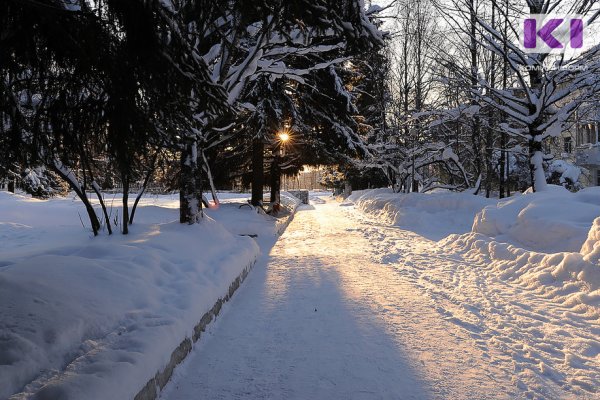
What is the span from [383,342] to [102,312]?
2596mm

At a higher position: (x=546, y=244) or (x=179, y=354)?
(x=546, y=244)

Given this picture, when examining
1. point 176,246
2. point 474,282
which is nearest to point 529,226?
point 474,282

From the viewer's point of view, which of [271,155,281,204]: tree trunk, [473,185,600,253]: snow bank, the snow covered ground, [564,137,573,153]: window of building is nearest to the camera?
the snow covered ground

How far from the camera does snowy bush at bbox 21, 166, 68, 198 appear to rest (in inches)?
942

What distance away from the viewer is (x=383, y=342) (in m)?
4.12

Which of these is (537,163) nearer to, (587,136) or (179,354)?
(179,354)

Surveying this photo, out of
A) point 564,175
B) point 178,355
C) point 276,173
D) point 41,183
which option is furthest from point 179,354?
point 564,175

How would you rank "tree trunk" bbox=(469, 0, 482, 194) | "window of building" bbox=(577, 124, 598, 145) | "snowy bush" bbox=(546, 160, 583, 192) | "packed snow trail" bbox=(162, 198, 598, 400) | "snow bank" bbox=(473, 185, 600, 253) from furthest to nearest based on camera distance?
"window of building" bbox=(577, 124, 598, 145) < "snowy bush" bbox=(546, 160, 583, 192) < "tree trunk" bbox=(469, 0, 482, 194) < "snow bank" bbox=(473, 185, 600, 253) < "packed snow trail" bbox=(162, 198, 598, 400)

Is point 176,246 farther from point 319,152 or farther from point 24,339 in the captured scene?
point 319,152

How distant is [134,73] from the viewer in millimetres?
3369

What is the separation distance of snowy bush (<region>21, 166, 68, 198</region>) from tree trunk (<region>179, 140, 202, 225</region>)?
700 inches

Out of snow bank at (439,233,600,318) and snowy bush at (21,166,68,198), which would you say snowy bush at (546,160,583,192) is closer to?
snow bank at (439,233,600,318)

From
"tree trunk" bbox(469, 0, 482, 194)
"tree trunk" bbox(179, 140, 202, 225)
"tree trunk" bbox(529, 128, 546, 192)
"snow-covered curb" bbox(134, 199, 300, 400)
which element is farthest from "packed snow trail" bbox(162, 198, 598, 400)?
"tree trunk" bbox(469, 0, 482, 194)

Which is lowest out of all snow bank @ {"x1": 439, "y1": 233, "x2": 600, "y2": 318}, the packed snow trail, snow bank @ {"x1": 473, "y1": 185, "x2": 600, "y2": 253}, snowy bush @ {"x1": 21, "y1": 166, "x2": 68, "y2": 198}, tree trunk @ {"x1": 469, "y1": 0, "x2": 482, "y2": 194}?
the packed snow trail
